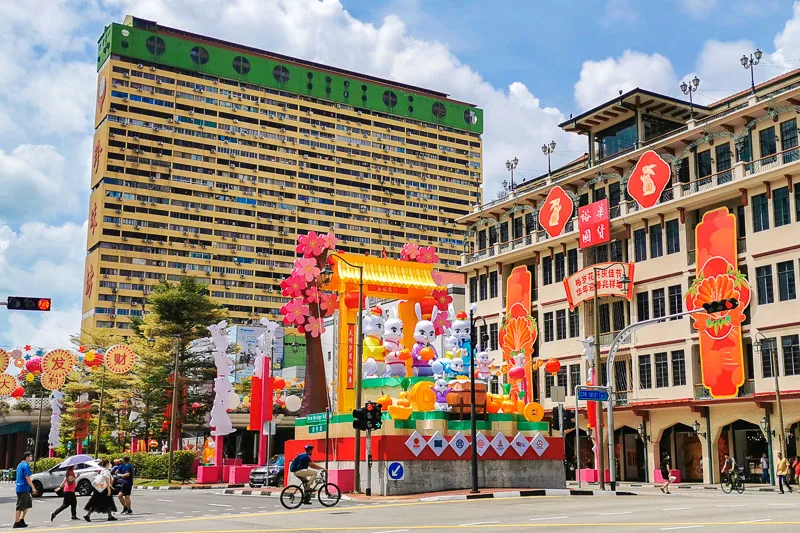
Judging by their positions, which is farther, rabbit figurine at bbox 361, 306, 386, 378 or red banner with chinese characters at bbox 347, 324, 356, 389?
rabbit figurine at bbox 361, 306, 386, 378

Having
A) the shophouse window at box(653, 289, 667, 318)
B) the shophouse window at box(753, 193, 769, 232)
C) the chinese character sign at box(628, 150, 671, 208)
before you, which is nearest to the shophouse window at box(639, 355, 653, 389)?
the shophouse window at box(653, 289, 667, 318)

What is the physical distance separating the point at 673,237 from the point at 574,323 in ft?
27.5

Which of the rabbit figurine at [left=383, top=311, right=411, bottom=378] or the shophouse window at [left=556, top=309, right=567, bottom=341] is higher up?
the shophouse window at [left=556, top=309, right=567, bottom=341]

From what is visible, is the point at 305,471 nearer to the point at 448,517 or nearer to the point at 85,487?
the point at 448,517

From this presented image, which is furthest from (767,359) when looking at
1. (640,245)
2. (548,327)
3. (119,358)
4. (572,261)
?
(119,358)

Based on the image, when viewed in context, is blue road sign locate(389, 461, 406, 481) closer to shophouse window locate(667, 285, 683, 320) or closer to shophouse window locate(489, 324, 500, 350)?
shophouse window locate(667, 285, 683, 320)

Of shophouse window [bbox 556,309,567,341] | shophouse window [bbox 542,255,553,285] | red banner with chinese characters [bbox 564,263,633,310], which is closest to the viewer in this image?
red banner with chinese characters [bbox 564,263,633,310]

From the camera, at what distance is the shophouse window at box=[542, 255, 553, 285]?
55.7 meters

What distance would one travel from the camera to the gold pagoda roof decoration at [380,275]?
36.7m

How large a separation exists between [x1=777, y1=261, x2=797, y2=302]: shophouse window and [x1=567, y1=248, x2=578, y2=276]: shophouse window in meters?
14.1

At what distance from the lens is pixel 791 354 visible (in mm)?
40656

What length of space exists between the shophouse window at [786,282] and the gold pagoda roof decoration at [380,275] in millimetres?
16643

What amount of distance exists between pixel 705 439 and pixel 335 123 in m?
91.1

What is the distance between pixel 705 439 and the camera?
4506 cm
